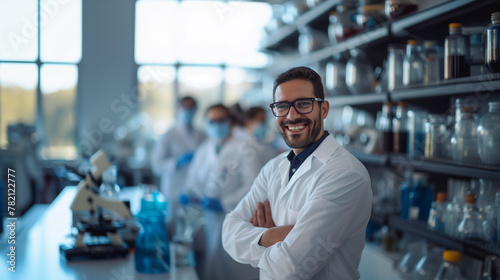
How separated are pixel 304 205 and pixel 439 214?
1093mm

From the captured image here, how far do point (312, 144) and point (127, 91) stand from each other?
6.32m

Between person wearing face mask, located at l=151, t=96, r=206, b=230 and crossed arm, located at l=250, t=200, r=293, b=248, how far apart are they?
267cm

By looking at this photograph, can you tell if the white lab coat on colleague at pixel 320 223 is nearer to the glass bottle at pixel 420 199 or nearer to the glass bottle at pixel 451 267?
the glass bottle at pixel 451 267

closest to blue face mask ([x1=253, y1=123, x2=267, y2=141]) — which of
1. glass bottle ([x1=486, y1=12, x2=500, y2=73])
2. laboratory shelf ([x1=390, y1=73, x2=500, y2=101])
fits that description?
laboratory shelf ([x1=390, y1=73, x2=500, y2=101])

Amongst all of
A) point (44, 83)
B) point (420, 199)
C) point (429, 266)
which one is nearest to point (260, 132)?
point (420, 199)

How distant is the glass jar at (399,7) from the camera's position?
2.42 meters

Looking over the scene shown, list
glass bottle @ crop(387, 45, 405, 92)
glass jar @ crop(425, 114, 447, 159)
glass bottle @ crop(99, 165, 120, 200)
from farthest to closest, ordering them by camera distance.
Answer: glass bottle @ crop(387, 45, 405, 92) → glass bottle @ crop(99, 165, 120, 200) → glass jar @ crop(425, 114, 447, 159)

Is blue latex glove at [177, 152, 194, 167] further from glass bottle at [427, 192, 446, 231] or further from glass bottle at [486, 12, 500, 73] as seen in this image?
glass bottle at [486, 12, 500, 73]

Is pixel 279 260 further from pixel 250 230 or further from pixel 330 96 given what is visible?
pixel 330 96

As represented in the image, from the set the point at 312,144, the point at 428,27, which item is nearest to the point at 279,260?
the point at 312,144

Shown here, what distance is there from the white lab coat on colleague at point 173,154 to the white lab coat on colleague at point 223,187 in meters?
0.81

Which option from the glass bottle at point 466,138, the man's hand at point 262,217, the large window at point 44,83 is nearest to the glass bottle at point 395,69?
the glass bottle at point 466,138

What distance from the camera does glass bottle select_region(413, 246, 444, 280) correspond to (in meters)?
2.24

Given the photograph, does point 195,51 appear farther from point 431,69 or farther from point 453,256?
point 453,256
